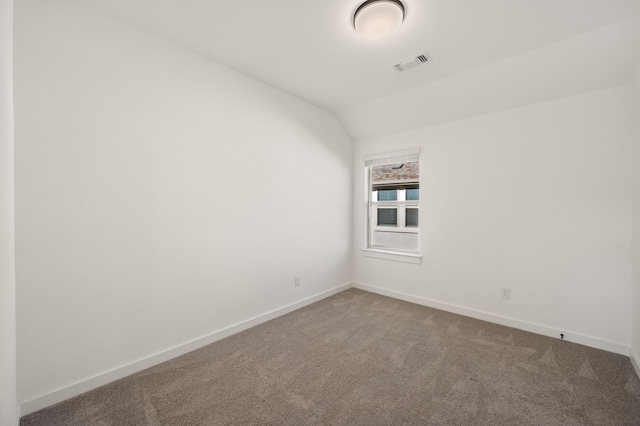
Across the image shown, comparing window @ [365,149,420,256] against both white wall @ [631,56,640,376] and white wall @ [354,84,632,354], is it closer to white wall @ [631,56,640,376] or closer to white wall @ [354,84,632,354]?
white wall @ [354,84,632,354]

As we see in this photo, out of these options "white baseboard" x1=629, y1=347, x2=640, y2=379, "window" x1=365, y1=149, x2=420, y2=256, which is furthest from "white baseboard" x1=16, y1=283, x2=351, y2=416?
"white baseboard" x1=629, y1=347, x2=640, y2=379

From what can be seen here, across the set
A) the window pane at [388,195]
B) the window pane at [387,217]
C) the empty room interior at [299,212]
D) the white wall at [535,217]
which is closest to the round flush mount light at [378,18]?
the empty room interior at [299,212]

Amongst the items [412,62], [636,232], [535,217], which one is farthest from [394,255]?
[412,62]

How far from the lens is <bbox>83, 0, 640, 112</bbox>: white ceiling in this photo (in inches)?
75.8

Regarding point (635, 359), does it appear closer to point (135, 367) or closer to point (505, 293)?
point (505, 293)

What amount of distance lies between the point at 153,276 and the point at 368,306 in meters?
2.54

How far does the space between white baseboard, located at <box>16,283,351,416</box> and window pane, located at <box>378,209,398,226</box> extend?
2.11m

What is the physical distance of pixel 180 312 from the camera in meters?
2.42

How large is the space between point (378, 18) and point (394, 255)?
2907 millimetres

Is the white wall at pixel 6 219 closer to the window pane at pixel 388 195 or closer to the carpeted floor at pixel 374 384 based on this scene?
the carpeted floor at pixel 374 384

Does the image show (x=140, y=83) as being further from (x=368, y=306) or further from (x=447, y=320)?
(x=447, y=320)

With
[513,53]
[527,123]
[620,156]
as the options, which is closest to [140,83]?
[513,53]

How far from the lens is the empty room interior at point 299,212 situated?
1.76 m

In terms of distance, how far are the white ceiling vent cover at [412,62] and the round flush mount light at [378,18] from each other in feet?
1.79
